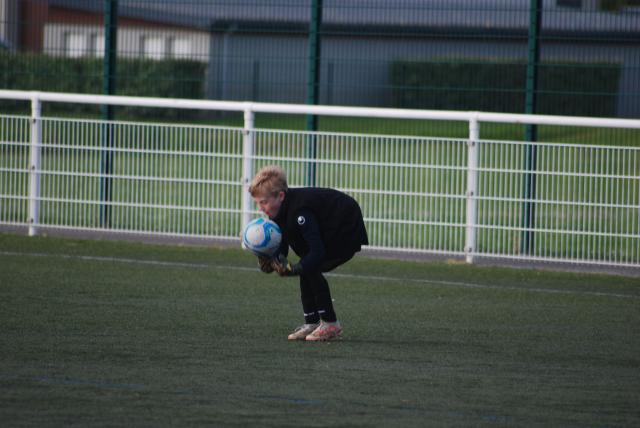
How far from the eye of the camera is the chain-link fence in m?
12.4

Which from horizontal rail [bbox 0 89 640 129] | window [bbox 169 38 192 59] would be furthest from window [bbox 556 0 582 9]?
window [bbox 169 38 192 59]

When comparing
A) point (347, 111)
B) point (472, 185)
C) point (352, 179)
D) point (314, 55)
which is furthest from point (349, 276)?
point (314, 55)

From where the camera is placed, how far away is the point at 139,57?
15.5m

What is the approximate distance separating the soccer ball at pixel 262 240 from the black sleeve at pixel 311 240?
0.17m

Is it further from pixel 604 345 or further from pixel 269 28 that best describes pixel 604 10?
pixel 604 345

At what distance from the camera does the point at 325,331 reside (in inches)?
300

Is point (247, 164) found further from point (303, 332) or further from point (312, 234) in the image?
point (312, 234)

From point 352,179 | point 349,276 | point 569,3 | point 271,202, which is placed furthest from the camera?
point 569,3

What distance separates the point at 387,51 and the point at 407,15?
490 mm

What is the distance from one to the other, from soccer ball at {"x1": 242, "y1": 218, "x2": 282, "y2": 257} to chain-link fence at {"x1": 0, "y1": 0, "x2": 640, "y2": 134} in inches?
213

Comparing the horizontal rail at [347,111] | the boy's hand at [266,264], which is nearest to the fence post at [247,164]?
the horizontal rail at [347,111]

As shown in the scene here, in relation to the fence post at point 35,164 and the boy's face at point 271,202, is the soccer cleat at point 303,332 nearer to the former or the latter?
the boy's face at point 271,202

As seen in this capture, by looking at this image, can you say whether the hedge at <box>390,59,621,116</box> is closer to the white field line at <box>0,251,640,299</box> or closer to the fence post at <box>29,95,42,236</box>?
the white field line at <box>0,251,640,299</box>

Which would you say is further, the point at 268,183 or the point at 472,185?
the point at 472,185
